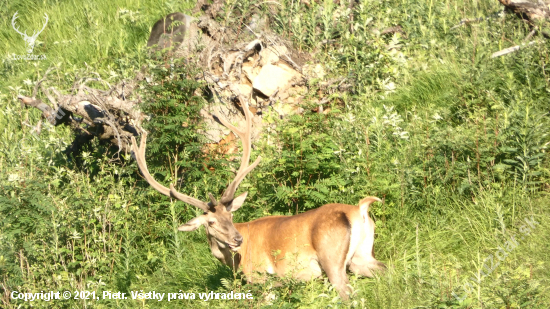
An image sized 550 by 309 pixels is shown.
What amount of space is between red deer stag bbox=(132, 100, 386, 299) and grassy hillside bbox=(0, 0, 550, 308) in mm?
182

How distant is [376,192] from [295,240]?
110cm

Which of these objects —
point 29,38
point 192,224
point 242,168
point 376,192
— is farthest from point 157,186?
point 29,38

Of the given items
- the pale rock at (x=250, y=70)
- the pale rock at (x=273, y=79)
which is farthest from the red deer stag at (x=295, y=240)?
the pale rock at (x=250, y=70)

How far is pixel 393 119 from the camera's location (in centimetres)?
705

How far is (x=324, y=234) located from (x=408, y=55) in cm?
406

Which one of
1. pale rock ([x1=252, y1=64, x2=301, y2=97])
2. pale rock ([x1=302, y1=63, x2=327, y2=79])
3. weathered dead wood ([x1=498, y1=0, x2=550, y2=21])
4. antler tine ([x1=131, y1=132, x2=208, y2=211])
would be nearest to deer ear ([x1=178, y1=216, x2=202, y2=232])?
antler tine ([x1=131, y1=132, x2=208, y2=211])

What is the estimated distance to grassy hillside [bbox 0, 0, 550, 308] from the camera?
5293 millimetres

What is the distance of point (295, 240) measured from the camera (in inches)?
223

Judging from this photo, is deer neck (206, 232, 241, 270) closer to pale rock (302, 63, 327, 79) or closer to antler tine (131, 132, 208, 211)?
antler tine (131, 132, 208, 211)

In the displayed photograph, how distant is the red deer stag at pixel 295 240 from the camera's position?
5.40m

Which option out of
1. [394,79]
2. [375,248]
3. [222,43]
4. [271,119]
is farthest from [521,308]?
[222,43]

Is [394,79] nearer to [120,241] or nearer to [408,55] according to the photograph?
[408,55]

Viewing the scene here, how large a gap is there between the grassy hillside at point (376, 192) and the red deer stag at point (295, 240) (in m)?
0.18

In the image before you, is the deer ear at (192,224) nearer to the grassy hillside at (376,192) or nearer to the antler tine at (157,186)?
the antler tine at (157,186)
